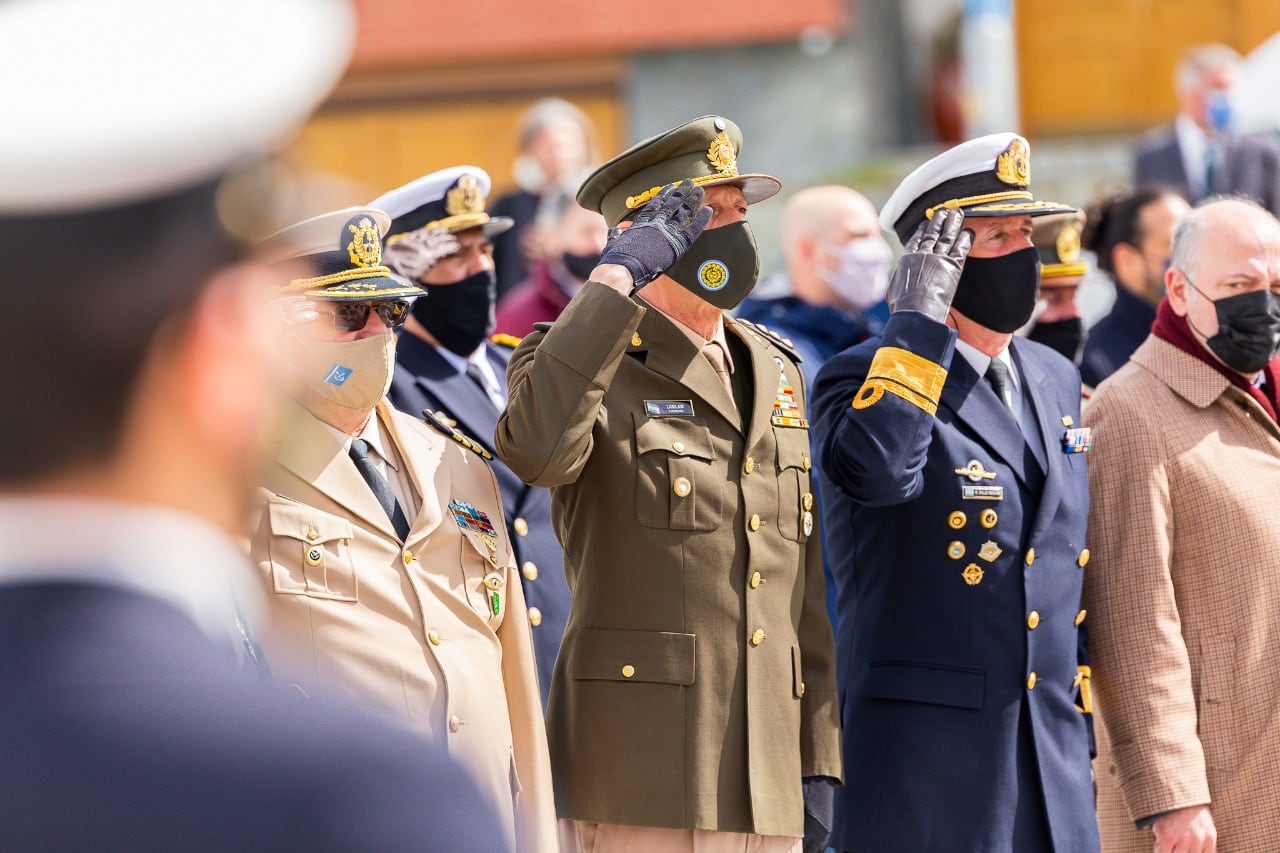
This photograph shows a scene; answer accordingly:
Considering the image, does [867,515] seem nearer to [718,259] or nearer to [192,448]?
[718,259]

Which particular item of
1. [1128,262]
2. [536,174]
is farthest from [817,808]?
[536,174]

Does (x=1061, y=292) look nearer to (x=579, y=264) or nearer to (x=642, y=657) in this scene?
(x=579, y=264)

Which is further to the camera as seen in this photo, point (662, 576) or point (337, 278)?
point (337, 278)

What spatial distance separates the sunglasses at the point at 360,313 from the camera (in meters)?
3.84

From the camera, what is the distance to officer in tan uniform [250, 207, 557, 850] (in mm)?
3404

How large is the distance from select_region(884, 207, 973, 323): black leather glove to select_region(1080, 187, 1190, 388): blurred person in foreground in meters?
1.87

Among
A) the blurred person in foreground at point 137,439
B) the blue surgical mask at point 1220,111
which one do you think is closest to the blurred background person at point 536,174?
the blue surgical mask at point 1220,111

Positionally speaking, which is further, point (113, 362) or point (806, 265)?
point (806, 265)

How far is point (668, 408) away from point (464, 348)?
1.32 meters

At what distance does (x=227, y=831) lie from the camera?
1072 mm

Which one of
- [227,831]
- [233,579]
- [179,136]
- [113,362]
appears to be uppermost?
[179,136]

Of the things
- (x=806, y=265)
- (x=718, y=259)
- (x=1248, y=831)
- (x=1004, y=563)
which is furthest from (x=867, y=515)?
(x=806, y=265)

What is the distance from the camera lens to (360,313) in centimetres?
387

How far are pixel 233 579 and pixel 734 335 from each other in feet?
9.68
